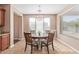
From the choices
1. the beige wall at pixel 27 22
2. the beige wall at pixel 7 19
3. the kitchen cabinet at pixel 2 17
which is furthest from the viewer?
the beige wall at pixel 27 22

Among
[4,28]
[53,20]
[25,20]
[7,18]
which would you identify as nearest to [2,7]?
[7,18]

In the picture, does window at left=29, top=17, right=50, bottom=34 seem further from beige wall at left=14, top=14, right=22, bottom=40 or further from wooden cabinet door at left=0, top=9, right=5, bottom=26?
wooden cabinet door at left=0, top=9, right=5, bottom=26

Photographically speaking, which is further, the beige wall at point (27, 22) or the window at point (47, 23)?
the window at point (47, 23)

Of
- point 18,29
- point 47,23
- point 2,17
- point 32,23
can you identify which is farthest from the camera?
point 32,23

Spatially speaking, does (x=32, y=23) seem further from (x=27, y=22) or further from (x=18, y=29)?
(x=18, y=29)

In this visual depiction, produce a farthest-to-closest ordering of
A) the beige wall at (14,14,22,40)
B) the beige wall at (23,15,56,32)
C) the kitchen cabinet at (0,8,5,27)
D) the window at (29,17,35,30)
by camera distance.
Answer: the window at (29,17,35,30) → the beige wall at (23,15,56,32) → the beige wall at (14,14,22,40) → the kitchen cabinet at (0,8,5,27)

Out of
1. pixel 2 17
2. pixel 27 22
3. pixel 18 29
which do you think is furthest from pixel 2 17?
pixel 27 22

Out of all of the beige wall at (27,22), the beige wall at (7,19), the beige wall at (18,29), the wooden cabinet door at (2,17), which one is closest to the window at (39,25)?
the beige wall at (27,22)

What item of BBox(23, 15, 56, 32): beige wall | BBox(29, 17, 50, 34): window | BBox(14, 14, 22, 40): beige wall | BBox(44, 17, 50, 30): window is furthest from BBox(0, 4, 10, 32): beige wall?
BBox(44, 17, 50, 30): window

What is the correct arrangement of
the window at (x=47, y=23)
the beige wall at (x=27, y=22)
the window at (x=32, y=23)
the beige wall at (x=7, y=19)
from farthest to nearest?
the window at (x=32, y=23), the window at (x=47, y=23), the beige wall at (x=27, y=22), the beige wall at (x=7, y=19)

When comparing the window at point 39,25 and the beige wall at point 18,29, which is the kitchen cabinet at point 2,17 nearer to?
the beige wall at point 18,29

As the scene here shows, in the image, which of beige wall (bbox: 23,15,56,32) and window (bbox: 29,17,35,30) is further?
window (bbox: 29,17,35,30)
